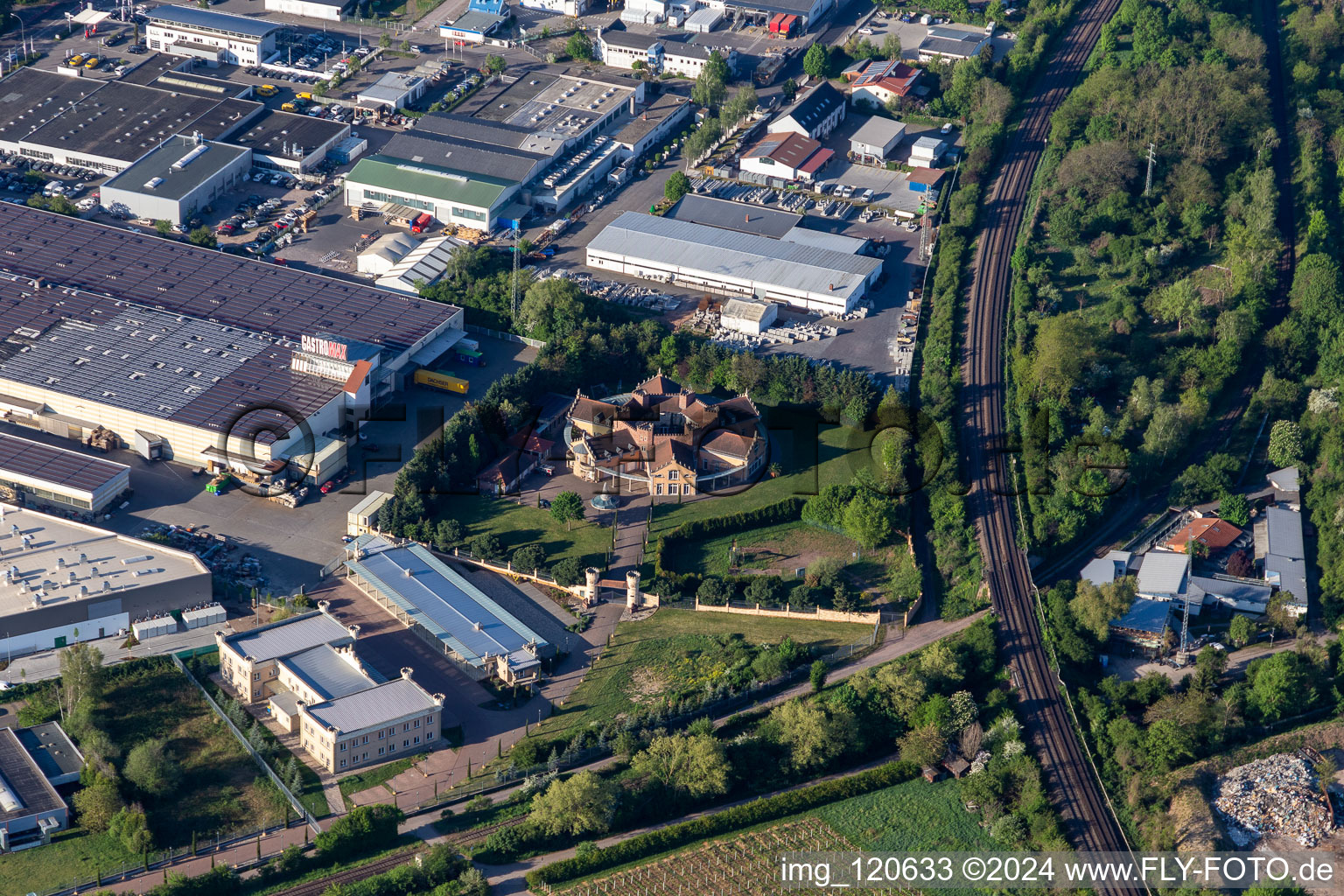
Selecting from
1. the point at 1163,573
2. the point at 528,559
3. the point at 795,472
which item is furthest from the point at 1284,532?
the point at 528,559

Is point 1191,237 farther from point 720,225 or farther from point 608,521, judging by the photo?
point 608,521

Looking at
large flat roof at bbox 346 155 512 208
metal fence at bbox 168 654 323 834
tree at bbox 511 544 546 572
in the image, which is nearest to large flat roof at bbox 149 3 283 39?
large flat roof at bbox 346 155 512 208

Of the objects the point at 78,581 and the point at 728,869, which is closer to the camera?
the point at 728,869

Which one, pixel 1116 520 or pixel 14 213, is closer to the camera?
pixel 1116 520

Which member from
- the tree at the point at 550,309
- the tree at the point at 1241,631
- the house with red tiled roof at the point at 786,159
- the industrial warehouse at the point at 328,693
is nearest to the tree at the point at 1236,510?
the tree at the point at 1241,631

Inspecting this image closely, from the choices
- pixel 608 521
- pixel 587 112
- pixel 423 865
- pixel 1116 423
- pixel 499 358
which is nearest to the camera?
pixel 423 865

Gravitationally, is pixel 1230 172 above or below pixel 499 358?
above

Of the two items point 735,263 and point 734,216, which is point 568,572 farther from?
point 734,216

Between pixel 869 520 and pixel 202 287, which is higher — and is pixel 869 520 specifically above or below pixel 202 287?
above

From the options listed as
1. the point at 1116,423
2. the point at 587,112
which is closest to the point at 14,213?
the point at 587,112
